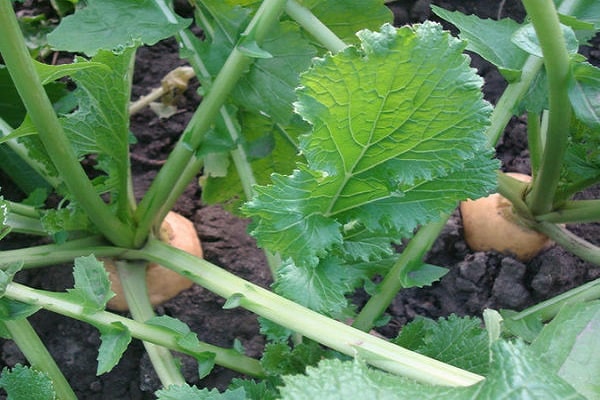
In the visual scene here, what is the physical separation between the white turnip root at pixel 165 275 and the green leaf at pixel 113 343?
40 centimetres

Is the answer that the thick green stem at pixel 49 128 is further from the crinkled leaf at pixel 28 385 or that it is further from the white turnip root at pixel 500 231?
the white turnip root at pixel 500 231

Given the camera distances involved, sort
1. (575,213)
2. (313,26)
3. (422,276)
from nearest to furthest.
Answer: (422,276)
(313,26)
(575,213)

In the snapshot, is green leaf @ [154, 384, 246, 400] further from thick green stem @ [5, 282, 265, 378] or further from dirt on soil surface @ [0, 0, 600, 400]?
dirt on soil surface @ [0, 0, 600, 400]

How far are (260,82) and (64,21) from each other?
0.35 metres

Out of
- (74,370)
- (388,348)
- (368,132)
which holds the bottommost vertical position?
(74,370)

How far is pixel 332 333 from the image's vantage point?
898 millimetres

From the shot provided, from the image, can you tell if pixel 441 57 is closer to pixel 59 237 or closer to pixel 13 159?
pixel 59 237

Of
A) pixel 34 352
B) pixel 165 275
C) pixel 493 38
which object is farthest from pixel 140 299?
pixel 493 38

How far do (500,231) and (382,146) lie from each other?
64cm

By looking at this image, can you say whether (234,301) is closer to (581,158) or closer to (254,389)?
(254,389)

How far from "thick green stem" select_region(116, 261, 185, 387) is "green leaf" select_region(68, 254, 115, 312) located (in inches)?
8.7

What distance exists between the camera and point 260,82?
4.27ft

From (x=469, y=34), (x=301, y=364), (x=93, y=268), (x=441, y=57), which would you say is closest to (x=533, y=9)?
(x=441, y=57)

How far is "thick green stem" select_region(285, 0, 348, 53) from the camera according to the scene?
122cm
